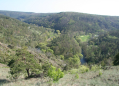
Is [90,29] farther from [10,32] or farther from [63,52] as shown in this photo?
[10,32]

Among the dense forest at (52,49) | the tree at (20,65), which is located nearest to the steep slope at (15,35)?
the dense forest at (52,49)

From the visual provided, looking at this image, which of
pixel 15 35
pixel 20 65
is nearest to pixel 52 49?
pixel 15 35

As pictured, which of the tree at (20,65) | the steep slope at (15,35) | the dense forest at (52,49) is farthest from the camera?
the steep slope at (15,35)

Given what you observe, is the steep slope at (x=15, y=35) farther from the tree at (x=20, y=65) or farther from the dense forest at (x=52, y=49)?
the tree at (x=20, y=65)

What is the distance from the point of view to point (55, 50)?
7150 centimetres

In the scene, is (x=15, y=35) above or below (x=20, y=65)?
above

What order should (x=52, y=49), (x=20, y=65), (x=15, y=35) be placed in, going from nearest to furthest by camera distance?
1. (x=20, y=65)
2. (x=52, y=49)
3. (x=15, y=35)

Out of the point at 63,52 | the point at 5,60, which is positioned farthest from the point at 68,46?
the point at 5,60

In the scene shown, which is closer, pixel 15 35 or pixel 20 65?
pixel 20 65

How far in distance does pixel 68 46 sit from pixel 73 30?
8977 cm

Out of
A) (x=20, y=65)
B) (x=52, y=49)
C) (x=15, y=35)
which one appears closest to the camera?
(x=20, y=65)

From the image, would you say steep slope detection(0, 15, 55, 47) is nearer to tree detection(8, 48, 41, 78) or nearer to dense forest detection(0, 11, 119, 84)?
dense forest detection(0, 11, 119, 84)

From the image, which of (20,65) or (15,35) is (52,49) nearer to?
(15,35)

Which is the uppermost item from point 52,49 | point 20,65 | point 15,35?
point 15,35
